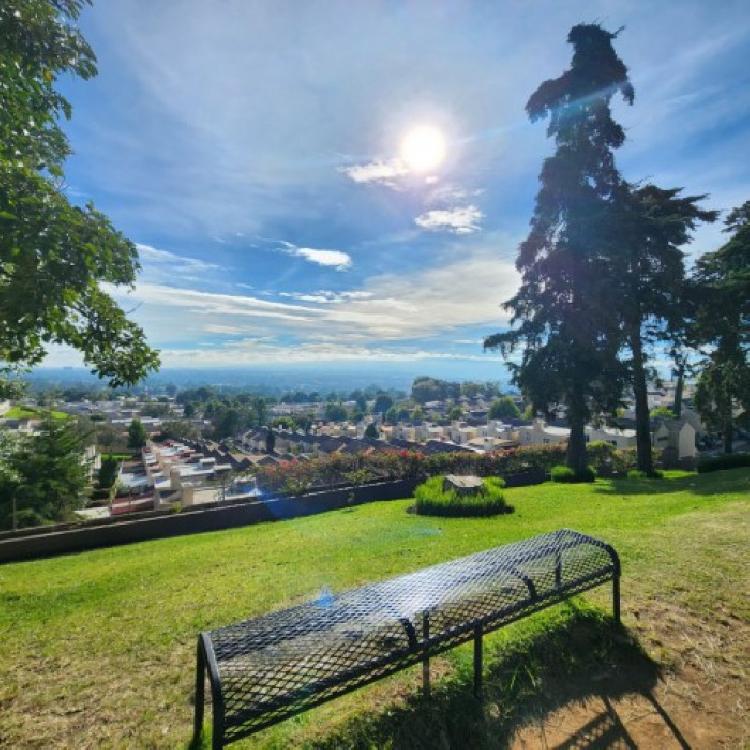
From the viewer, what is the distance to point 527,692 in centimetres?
268

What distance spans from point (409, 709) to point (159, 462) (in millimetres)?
48587

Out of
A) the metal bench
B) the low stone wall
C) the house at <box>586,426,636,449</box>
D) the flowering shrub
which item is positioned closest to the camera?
the metal bench

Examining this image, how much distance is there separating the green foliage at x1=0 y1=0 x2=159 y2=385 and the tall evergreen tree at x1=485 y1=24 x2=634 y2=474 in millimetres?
14466

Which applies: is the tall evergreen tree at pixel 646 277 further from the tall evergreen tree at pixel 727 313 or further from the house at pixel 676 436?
the house at pixel 676 436

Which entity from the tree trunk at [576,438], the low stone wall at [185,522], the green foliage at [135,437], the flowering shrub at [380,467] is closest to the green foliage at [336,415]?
the green foliage at [135,437]

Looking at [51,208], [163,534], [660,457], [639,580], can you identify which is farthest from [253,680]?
[660,457]

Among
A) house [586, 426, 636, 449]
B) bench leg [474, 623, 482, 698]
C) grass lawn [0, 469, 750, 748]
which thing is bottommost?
house [586, 426, 636, 449]

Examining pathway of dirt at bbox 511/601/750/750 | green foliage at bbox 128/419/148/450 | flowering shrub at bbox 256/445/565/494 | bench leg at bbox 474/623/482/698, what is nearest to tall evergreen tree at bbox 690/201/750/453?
flowering shrub at bbox 256/445/565/494

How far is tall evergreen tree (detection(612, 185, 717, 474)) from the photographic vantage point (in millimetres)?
14648

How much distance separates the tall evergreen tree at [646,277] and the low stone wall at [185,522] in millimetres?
10006

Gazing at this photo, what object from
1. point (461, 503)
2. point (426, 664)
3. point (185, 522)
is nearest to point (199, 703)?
point (426, 664)

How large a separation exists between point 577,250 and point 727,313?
6.20 meters

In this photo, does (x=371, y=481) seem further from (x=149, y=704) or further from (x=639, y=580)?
(x=149, y=704)

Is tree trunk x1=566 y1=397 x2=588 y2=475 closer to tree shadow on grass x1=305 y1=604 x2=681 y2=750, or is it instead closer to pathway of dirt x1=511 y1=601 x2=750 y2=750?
pathway of dirt x1=511 y1=601 x2=750 y2=750
